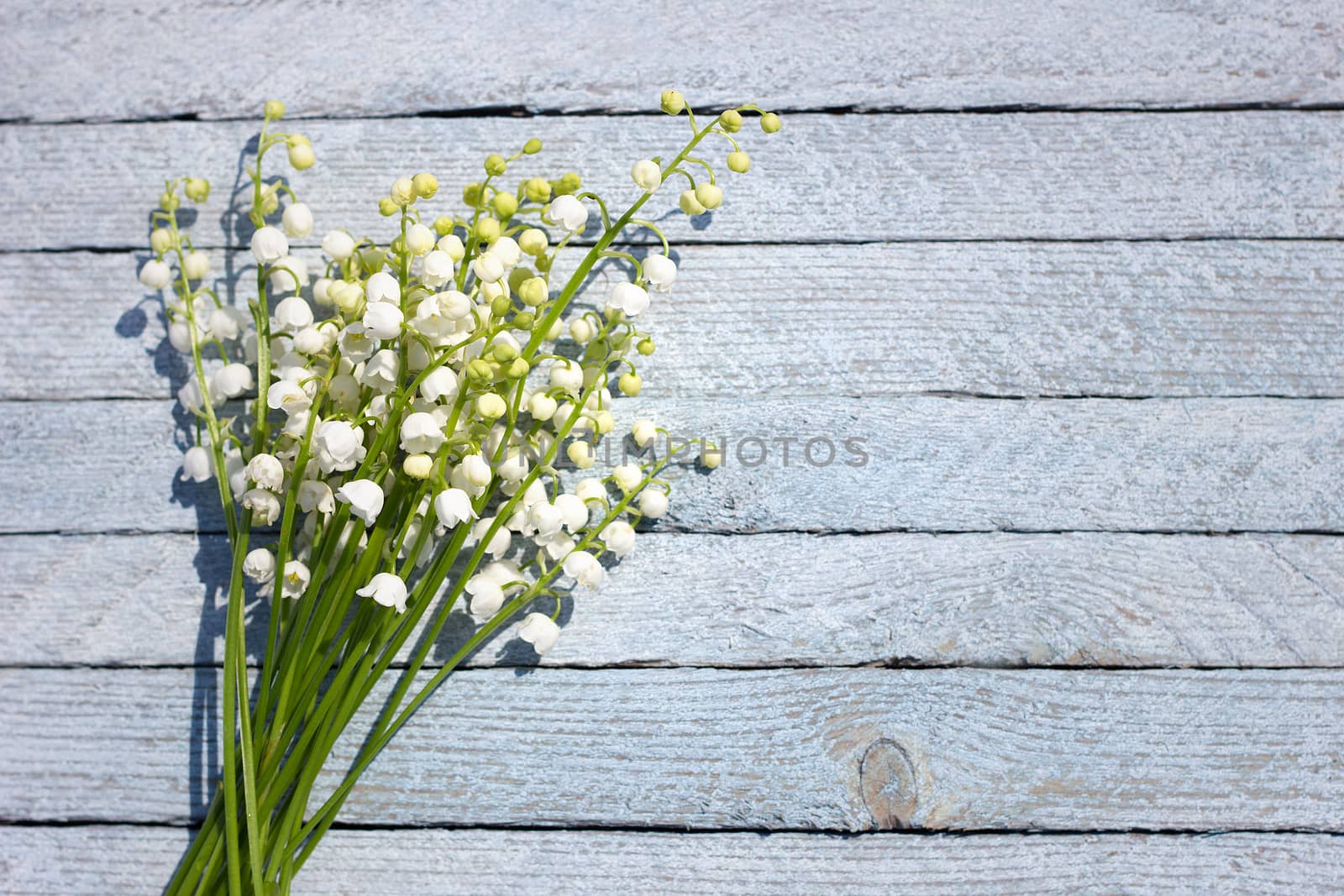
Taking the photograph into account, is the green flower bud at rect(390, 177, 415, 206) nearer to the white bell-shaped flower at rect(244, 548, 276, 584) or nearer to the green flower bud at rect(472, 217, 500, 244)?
the green flower bud at rect(472, 217, 500, 244)

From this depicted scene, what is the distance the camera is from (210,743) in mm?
737

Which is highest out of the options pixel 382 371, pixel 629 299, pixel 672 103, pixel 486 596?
pixel 672 103

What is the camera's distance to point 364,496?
0.58m

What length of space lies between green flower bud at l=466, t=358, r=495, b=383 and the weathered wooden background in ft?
0.77

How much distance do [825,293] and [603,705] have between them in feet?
1.30

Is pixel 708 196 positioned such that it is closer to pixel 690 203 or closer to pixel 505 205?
pixel 690 203

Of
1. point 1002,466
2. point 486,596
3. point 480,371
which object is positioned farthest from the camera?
point 1002,466

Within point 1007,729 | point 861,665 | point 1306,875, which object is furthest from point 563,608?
point 1306,875

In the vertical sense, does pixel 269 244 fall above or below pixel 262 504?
above

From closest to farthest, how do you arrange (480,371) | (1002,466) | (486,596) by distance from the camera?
1. (480,371)
2. (486,596)
3. (1002,466)

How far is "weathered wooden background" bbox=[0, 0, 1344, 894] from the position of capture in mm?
729

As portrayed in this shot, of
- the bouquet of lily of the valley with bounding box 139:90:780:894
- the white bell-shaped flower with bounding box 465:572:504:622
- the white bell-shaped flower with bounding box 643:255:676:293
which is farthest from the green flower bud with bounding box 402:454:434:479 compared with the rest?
the white bell-shaped flower with bounding box 643:255:676:293

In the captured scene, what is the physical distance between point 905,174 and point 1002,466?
0.27m

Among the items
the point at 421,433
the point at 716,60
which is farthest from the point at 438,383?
the point at 716,60
